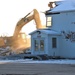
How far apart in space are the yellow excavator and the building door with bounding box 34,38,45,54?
11956 mm

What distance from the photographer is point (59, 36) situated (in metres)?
47.7

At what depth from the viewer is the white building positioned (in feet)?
154

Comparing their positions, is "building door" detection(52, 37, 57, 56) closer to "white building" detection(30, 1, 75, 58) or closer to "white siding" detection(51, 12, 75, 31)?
"white building" detection(30, 1, 75, 58)

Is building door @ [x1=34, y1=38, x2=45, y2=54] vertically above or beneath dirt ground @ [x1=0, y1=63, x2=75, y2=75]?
above

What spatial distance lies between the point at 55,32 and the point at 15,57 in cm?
563

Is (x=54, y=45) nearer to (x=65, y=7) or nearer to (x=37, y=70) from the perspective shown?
(x=65, y=7)

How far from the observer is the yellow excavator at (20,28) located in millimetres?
61062

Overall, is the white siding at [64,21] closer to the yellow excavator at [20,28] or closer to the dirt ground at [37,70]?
the yellow excavator at [20,28]

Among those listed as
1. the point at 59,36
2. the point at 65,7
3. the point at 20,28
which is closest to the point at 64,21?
the point at 59,36

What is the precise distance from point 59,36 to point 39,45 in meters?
2.69

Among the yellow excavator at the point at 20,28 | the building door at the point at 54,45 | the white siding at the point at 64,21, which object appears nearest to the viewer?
the white siding at the point at 64,21

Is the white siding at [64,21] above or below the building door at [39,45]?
above

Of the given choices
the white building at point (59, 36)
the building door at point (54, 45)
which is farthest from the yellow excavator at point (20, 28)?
the building door at point (54, 45)

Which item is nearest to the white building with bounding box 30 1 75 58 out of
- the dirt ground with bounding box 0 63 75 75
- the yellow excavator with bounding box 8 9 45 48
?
the yellow excavator with bounding box 8 9 45 48
